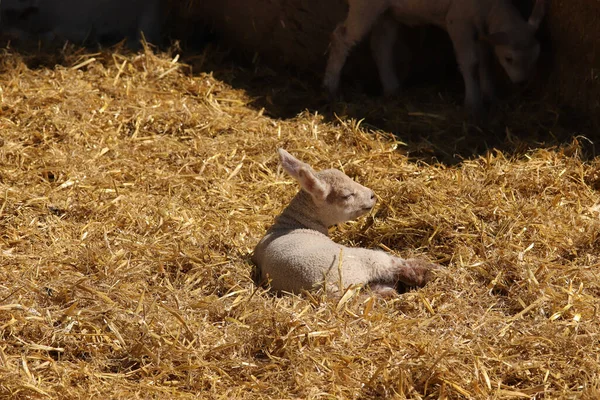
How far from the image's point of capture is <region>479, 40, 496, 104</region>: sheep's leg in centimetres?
851

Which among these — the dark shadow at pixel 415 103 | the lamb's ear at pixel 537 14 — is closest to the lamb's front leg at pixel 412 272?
the dark shadow at pixel 415 103

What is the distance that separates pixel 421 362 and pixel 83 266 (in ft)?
7.03

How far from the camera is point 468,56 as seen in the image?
27.8ft

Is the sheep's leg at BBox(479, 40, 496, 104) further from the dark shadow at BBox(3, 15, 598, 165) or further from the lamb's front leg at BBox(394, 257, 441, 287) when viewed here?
the lamb's front leg at BBox(394, 257, 441, 287)

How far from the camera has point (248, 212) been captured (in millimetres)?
6629

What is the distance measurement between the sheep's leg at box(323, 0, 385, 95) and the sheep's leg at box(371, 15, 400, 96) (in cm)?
27

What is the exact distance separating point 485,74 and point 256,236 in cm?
325

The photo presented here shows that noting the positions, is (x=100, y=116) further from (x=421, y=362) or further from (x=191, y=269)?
(x=421, y=362)

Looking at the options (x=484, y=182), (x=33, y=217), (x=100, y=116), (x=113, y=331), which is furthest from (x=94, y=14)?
(x=113, y=331)

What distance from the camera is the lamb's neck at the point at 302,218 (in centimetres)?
589

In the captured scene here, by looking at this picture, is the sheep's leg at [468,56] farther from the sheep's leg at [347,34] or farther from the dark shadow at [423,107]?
the sheep's leg at [347,34]

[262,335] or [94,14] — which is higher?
[262,335]

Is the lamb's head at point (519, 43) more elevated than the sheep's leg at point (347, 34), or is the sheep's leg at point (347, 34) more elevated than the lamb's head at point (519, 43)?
the lamb's head at point (519, 43)

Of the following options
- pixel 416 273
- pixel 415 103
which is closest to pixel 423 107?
pixel 415 103
